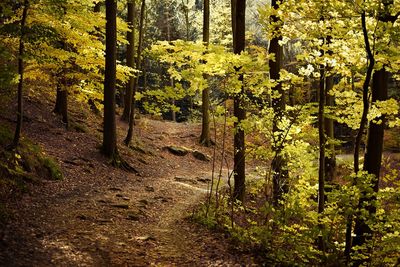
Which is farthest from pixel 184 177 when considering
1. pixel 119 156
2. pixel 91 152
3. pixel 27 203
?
pixel 27 203

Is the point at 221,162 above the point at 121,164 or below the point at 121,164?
above

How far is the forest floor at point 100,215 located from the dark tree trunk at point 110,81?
61cm

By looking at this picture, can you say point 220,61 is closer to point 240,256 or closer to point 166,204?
point 240,256

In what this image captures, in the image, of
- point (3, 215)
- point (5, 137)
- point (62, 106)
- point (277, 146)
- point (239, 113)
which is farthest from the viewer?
point (62, 106)

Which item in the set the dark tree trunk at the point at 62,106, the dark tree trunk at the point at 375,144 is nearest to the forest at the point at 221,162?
the dark tree trunk at the point at 375,144

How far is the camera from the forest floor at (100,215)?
21.7ft

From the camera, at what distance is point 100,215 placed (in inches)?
351

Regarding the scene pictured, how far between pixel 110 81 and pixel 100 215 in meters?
7.15

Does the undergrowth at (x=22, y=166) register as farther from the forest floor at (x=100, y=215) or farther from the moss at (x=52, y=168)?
the forest floor at (x=100, y=215)

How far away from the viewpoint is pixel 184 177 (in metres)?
16.2

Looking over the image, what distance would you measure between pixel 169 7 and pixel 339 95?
35257 mm

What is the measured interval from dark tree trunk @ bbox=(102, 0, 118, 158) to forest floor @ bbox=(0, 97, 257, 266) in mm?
610

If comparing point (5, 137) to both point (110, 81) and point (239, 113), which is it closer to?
point (110, 81)

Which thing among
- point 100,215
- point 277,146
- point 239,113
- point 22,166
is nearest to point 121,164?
point 22,166
